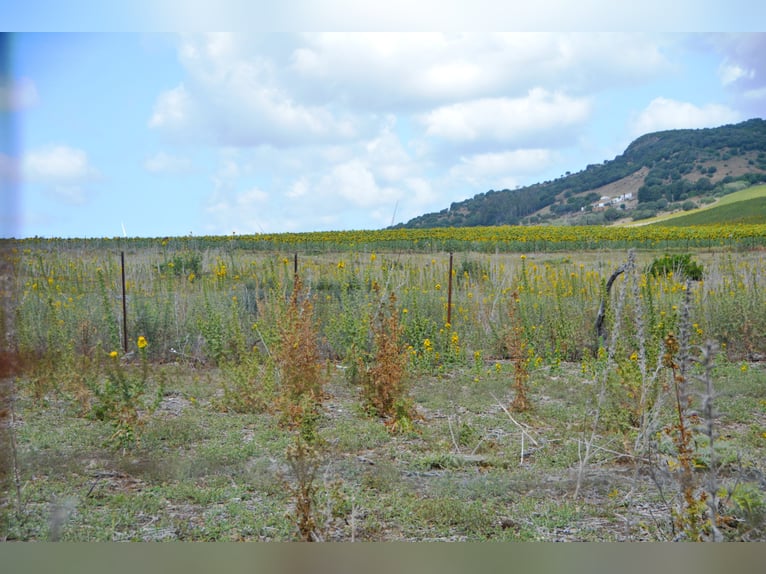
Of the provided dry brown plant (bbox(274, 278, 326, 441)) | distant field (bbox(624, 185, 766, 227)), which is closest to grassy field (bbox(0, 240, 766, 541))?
dry brown plant (bbox(274, 278, 326, 441))

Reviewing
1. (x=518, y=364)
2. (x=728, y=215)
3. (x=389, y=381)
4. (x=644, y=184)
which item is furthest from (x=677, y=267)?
(x=389, y=381)

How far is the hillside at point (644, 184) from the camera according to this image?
2.85 meters

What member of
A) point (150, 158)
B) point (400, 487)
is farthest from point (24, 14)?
point (400, 487)

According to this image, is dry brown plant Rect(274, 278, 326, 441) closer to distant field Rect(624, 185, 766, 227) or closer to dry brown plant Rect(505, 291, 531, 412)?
→ dry brown plant Rect(505, 291, 531, 412)

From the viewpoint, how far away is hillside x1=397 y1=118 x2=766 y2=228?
2.85 meters

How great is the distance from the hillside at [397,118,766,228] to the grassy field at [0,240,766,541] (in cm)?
31

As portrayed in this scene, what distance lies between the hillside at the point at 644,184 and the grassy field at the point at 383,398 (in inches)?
12.3

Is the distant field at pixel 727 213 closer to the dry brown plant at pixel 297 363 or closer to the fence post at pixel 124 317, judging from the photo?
the dry brown plant at pixel 297 363

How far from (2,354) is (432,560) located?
200cm

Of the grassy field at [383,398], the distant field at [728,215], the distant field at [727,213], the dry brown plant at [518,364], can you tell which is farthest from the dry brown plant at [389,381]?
the distant field at [728,215]

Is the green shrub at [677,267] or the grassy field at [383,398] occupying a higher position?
the green shrub at [677,267]

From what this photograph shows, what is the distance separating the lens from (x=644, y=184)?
2.96m

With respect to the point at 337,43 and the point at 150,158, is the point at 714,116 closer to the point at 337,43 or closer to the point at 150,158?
the point at 337,43

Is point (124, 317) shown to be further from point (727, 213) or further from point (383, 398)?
point (727, 213)
